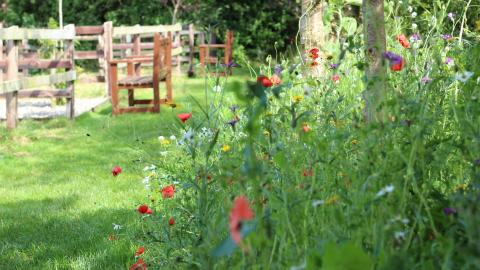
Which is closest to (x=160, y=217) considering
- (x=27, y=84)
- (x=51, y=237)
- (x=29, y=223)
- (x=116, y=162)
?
(x=51, y=237)

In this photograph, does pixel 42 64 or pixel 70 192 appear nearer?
pixel 70 192

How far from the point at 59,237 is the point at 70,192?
4.43 feet

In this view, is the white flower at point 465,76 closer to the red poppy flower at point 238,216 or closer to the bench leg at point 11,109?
the red poppy flower at point 238,216

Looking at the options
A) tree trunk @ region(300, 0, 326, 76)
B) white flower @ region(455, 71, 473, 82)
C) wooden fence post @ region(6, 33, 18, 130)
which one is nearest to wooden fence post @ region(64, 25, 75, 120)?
wooden fence post @ region(6, 33, 18, 130)

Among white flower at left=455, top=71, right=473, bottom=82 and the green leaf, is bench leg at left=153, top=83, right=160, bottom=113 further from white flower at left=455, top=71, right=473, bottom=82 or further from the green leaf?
the green leaf

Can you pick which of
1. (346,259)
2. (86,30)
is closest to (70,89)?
(86,30)

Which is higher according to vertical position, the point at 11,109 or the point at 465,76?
the point at 465,76

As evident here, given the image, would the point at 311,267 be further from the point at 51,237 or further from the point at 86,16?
the point at 86,16

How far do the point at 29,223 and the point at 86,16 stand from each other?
16.5 m

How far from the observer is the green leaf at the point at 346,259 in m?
1.67

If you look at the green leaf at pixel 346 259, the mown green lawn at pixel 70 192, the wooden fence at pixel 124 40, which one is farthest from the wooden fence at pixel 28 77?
the green leaf at pixel 346 259

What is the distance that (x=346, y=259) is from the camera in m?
1.68

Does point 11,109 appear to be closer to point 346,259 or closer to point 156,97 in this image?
point 156,97

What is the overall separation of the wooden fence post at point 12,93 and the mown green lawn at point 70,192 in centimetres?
18
